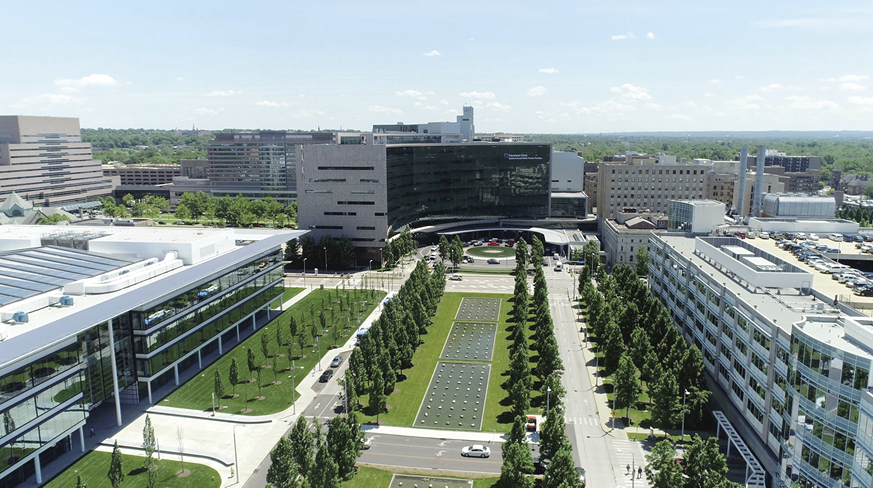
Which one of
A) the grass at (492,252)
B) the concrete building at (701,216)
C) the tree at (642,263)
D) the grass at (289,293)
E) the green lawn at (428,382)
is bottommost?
the green lawn at (428,382)

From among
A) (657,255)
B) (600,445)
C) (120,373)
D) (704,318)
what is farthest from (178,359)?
(657,255)

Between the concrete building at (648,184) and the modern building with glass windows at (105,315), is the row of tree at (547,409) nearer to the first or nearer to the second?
the modern building with glass windows at (105,315)

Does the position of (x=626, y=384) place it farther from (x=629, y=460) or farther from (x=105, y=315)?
(x=105, y=315)

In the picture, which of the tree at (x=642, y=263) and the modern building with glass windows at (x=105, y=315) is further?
the tree at (x=642, y=263)

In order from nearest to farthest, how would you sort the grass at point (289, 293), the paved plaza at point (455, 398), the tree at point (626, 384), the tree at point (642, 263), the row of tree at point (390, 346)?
the row of tree at point (390, 346) → the tree at point (626, 384) → the paved plaza at point (455, 398) → the grass at point (289, 293) → the tree at point (642, 263)

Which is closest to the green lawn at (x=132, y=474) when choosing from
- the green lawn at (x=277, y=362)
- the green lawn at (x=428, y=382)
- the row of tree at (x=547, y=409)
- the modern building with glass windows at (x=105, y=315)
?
the modern building with glass windows at (x=105, y=315)

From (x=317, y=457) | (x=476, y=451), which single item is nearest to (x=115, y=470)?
(x=317, y=457)

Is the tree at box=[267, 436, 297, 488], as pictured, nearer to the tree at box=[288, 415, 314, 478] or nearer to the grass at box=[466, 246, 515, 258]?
the tree at box=[288, 415, 314, 478]
